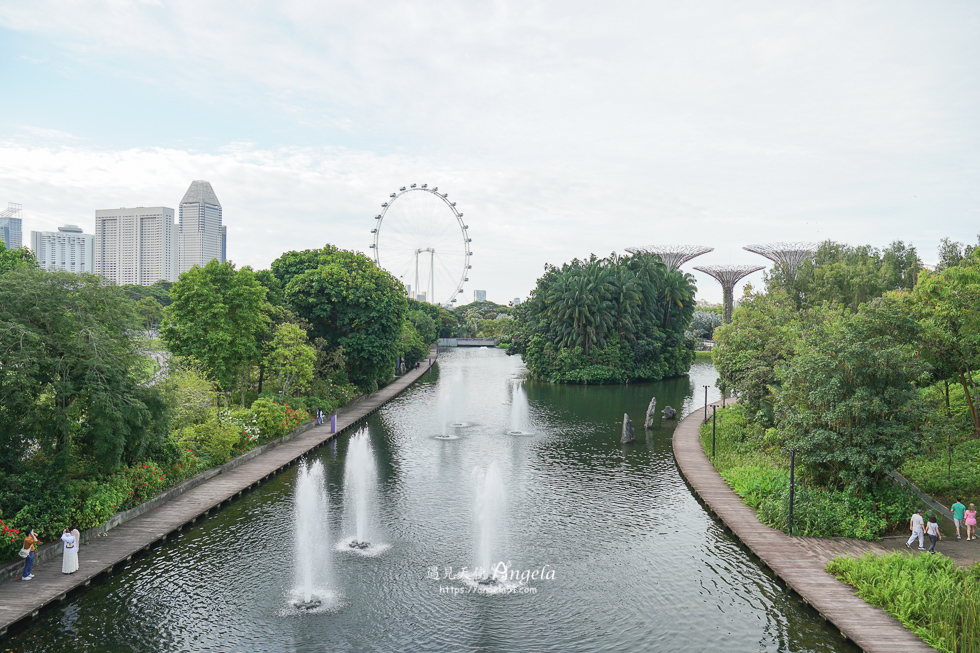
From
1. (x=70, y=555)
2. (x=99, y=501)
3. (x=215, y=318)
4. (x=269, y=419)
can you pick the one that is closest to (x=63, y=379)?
(x=99, y=501)

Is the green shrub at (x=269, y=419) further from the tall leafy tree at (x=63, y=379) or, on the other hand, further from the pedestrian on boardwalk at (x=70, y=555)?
the pedestrian on boardwalk at (x=70, y=555)

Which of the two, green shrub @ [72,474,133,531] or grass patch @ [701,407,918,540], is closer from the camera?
green shrub @ [72,474,133,531]

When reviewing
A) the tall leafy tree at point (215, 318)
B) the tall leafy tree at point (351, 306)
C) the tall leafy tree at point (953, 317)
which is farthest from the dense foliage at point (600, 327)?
the tall leafy tree at point (953, 317)

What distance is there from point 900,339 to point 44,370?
28071 mm

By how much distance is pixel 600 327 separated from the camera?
223 ft

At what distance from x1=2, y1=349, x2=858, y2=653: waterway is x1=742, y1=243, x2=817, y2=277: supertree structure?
7536 cm

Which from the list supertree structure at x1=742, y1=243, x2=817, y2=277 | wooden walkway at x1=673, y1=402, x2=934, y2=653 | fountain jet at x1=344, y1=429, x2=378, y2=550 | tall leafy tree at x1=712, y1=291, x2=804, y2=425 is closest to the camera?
wooden walkway at x1=673, y1=402, x2=934, y2=653

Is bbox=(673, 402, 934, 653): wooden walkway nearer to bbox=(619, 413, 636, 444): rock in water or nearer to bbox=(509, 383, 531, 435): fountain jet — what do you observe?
bbox=(619, 413, 636, 444): rock in water

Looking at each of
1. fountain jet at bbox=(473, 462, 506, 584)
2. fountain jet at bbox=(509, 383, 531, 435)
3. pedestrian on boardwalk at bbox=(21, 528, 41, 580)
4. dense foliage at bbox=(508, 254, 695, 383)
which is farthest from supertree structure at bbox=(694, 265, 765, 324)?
pedestrian on boardwalk at bbox=(21, 528, 41, 580)

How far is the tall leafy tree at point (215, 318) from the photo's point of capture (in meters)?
32.8

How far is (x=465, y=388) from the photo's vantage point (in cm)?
6122

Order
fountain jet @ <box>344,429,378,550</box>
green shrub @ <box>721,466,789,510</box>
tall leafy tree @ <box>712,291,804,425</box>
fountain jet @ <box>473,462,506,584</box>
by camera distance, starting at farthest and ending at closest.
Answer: tall leafy tree @ <box>712,291,804,425</box>, green shrub @ <box>721,466,789,510</box>, fountain jet @ <box>344,429,378,550</box>, fountain jet @ <box>473,462,506,584</box>

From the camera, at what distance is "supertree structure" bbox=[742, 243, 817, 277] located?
93.7 m

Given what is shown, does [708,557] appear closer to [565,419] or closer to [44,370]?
[44,370]
